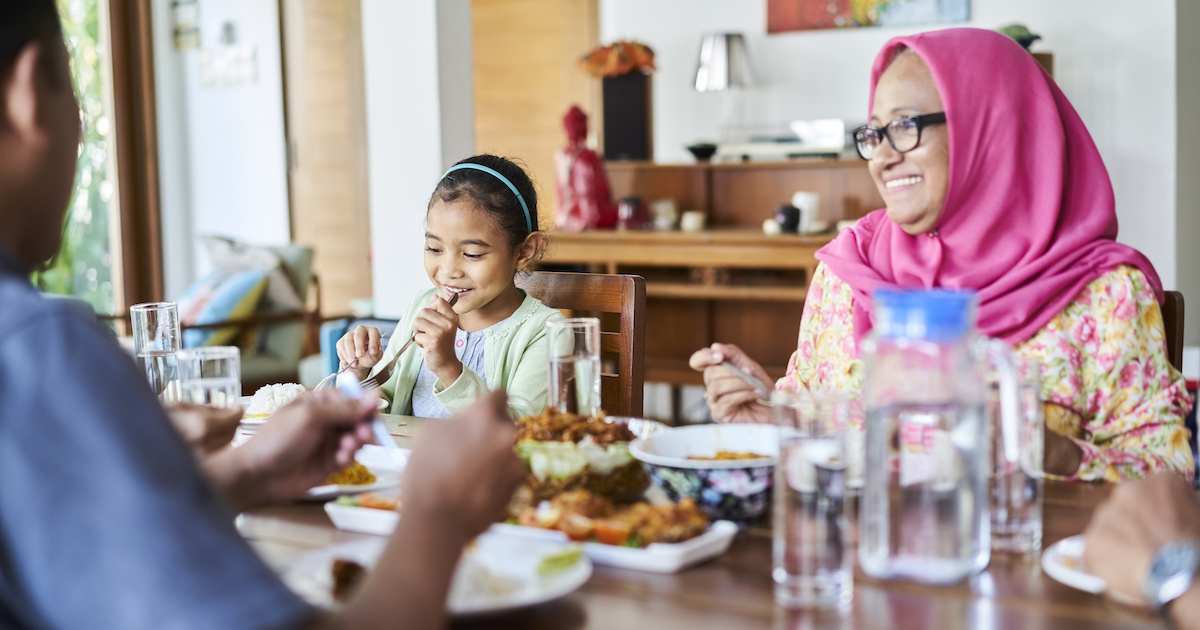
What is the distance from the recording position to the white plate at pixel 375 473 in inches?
46.0

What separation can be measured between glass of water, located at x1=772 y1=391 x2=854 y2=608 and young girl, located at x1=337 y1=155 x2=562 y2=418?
0.97 metres

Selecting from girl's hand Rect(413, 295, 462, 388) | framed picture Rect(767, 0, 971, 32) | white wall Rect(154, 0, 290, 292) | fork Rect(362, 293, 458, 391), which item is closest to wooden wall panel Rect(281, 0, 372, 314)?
white wall Rect(154, 0, 290, 292)

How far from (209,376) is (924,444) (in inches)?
33.0

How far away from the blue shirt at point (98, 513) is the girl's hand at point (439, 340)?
1.18 metres

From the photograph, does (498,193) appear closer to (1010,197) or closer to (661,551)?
(1010,197)

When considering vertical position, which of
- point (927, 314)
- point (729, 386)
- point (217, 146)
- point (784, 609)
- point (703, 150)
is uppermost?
point (217, 146)

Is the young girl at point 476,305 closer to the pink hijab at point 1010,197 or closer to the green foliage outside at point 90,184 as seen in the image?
the pink hijab at point 1010,197

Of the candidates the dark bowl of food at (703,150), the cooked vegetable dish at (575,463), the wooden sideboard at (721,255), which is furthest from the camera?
the dark bowl of food at (703,150)

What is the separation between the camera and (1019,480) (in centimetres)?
97

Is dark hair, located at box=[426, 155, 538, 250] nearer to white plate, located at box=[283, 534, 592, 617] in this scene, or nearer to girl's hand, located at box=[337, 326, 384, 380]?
girl's hand, located at box=[337, 326, 384, 380]

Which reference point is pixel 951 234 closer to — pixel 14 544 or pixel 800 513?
pixel 800 513

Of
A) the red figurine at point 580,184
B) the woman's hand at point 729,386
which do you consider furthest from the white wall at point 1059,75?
the woman's hand at point 729,386

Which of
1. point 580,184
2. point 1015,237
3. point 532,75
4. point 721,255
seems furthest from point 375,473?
point 532,75

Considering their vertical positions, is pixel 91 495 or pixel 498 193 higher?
pixel 498 193
